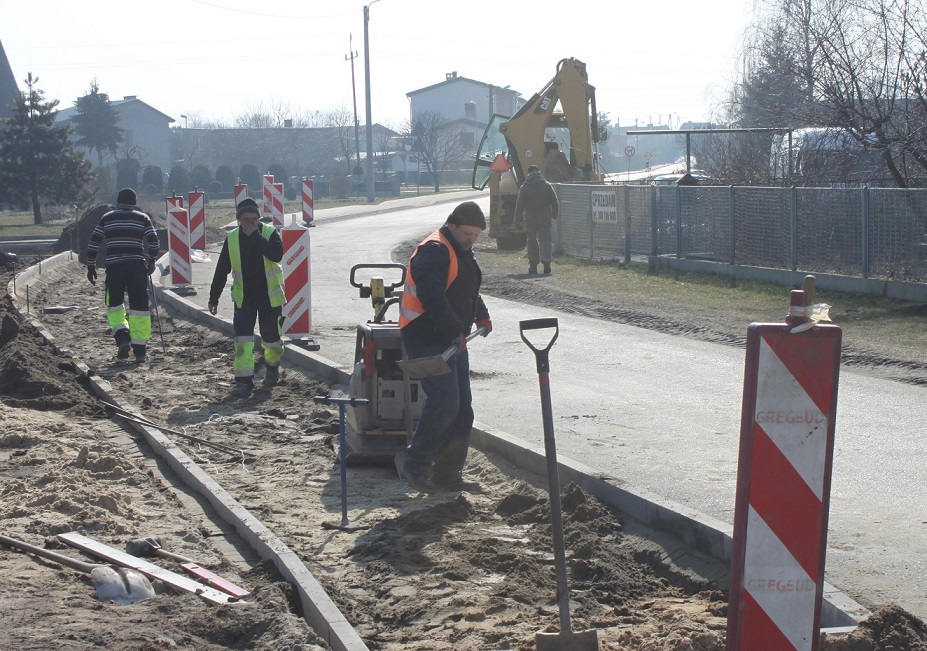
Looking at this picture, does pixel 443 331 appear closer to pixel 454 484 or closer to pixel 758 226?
pixel 454 484

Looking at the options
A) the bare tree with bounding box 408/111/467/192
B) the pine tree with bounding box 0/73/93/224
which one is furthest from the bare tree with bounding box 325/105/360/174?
the pine tree with bounding box 0/73/93/224

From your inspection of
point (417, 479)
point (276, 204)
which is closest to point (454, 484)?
point (417, 479)

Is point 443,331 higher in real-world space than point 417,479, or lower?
higher

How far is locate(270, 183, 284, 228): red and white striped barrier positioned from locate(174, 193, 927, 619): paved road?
14598 mm

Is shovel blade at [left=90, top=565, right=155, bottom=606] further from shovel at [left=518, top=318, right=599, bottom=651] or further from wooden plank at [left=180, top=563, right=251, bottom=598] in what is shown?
shovel at [left=518, top=318, right=599, bottom=651]

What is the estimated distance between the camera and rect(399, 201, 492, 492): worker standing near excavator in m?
6.93

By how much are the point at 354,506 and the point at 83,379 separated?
5.32 meters

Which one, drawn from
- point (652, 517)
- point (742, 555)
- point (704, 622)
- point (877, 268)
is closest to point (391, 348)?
point (652, 517)

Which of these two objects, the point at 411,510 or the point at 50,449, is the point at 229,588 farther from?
the point at 50,449

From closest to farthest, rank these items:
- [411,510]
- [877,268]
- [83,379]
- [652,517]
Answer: [652,517] < [411,510] < [83,379] < [877,268]

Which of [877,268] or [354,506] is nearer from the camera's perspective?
[354,506]

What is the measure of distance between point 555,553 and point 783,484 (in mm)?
1050

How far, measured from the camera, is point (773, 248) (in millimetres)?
18234

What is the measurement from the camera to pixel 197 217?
2312 centimetres
